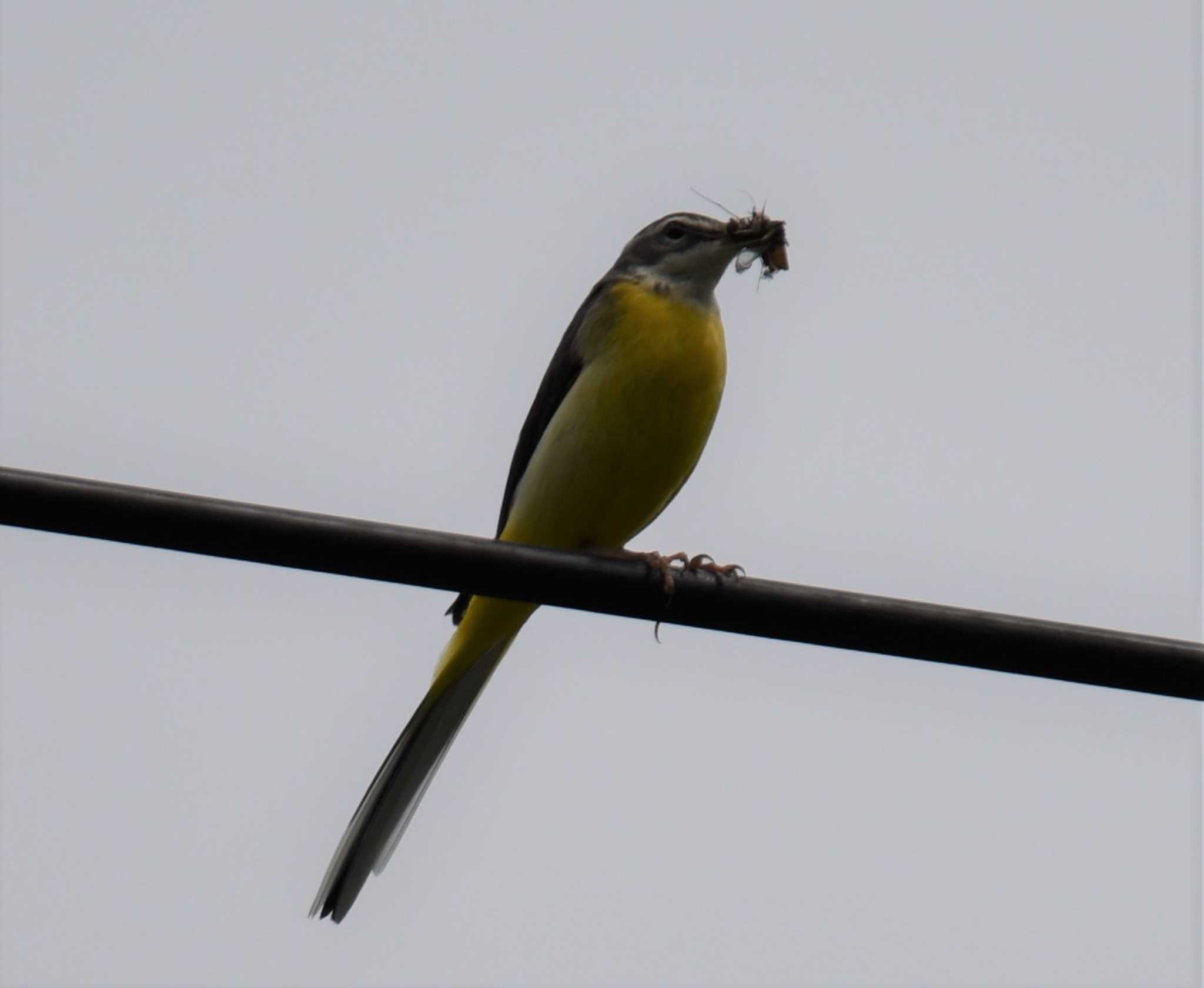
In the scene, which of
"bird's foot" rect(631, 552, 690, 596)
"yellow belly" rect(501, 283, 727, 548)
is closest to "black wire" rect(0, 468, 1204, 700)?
"bird's foot" rect(631, 552, 690, 596)

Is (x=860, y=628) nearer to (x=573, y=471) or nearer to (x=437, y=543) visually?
(x=437, y=543)

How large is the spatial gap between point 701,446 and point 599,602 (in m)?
2.46

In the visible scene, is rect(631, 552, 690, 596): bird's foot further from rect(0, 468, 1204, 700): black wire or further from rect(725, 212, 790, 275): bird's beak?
rect(725, 212, 790, 275): bird's beak

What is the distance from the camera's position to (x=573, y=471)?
5.74m

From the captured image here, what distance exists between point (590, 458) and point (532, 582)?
223cm

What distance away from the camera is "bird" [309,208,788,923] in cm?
567

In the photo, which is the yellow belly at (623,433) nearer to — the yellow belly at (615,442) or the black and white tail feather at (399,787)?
the yellow belly at (615,442)

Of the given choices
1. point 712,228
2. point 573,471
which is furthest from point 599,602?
point 712,228

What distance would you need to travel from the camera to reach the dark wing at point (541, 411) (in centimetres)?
609

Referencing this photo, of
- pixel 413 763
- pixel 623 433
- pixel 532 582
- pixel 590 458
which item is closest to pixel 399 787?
pixel 413 763

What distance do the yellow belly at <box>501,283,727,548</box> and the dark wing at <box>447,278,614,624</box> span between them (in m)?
0.12

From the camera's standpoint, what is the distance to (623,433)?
5711 millimetres

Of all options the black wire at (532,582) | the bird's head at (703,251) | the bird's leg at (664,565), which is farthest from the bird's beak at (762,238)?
the black wire at (532,582)

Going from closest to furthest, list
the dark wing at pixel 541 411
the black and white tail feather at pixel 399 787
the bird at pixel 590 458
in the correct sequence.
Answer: the black and white tail feather at pixel 399 787
the bird at pixel 590 458
the dark wing at pixel 541 411
